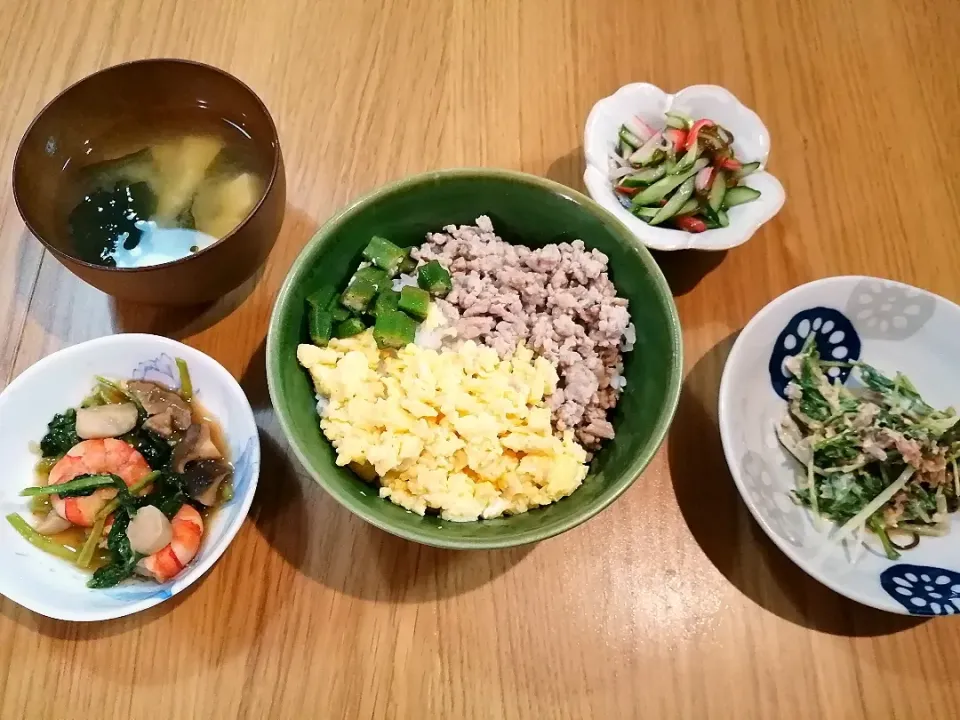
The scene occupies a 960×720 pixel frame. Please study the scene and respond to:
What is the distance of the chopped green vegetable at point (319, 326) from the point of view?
1.17m

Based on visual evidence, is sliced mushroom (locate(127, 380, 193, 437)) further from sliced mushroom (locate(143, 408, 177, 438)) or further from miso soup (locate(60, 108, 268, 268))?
miso soup (locate(60, 108, 268, 268))

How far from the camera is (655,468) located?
4.25ft

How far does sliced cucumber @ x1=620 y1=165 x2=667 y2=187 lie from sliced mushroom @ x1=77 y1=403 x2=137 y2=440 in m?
1.01

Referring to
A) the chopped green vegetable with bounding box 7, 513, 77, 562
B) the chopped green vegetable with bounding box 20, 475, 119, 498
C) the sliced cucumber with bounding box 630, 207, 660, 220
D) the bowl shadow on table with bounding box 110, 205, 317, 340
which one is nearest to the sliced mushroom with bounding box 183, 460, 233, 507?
the chopped green vegetable with bounding box 20, 475, 119, 498

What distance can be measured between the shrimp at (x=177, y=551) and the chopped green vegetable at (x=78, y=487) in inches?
5.0

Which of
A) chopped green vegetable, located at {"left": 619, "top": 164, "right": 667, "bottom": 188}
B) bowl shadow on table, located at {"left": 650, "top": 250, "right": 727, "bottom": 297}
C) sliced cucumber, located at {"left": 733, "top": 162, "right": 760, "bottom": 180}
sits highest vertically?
sliced cucumber, located at {"left": 733, "top": 162, "right": 760, "bottom": 180}

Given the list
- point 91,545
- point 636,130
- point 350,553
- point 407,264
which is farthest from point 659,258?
point 91,545

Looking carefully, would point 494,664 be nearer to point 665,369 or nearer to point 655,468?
point 655,468

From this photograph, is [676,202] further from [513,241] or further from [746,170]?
[513,241]

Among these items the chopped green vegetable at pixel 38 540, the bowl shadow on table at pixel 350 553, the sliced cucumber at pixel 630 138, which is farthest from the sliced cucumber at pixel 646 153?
the chopped green vegetable at pixel 38 540

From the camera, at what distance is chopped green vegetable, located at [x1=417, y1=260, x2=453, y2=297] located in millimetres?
1220

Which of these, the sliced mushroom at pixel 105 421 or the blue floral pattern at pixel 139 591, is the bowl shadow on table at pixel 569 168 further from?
the blue floral pattern at pixel 139 591

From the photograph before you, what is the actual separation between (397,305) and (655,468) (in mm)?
552

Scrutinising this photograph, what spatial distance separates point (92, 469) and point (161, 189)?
54cm
